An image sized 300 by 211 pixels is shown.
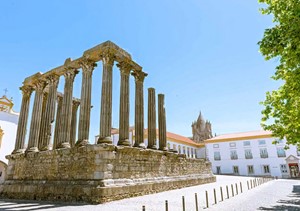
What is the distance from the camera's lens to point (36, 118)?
14586 mm

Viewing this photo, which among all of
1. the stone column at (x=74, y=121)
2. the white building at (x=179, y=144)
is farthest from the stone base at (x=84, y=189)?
the white building at (x=179, y=144)

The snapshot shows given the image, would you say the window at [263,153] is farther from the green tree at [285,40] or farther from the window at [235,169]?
the green tree at [285,40]

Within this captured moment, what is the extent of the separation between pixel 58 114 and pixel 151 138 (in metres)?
7.77

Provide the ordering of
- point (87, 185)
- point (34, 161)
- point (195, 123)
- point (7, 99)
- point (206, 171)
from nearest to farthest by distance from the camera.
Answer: point (87, 185) < point (34, 161) < point (206, 171) < point (7, 99) < point (195, 123)

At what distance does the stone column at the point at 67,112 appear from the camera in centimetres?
1190

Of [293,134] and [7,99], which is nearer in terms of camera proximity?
[293,134]

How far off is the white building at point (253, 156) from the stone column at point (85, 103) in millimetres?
32620

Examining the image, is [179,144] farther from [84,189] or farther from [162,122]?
[84,189]

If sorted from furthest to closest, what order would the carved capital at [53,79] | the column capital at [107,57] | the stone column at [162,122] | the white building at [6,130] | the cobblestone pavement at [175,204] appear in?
the white building at [6,130]
the stone column at [162,122]
the carved capital at [53,79]
the column capital at [107,57]
the cobblestone pavement at [175,204]

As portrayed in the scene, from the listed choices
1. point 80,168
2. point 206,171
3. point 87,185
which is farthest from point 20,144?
point 206,171

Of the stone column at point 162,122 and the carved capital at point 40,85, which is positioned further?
the stone column at point 162,122

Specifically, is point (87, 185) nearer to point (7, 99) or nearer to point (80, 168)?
point (80, 168)

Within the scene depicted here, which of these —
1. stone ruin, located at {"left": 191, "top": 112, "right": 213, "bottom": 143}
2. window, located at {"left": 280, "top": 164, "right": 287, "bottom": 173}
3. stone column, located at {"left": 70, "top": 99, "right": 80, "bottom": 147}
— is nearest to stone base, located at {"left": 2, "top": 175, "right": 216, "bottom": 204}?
stone column, located at {"left": 70, "top": 99, "right": 80, "bottom": 147}

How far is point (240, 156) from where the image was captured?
3919 cm
